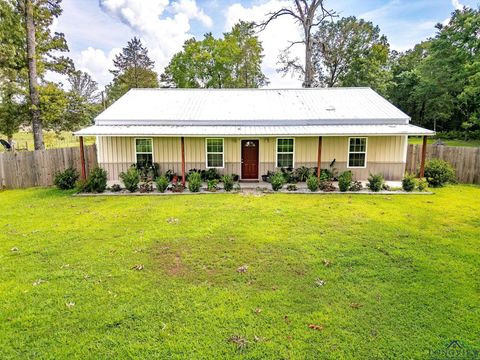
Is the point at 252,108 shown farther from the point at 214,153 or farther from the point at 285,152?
the point at 214,153

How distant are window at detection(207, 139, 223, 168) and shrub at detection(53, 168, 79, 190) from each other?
6257mm

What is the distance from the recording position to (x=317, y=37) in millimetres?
34594

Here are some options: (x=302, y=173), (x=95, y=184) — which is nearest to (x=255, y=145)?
Result: (x=302, y=173)

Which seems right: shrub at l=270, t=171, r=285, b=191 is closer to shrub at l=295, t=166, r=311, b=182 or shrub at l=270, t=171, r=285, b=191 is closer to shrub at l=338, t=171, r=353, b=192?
shrub at l=295, t=166, r=311, b=182

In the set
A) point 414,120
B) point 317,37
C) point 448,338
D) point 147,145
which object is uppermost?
→ point 317,37

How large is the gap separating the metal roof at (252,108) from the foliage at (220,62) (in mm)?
16841

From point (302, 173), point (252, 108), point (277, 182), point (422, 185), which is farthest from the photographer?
point (252, 108)

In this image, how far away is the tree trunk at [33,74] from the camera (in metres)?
15.8

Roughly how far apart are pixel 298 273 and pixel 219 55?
3244 cm

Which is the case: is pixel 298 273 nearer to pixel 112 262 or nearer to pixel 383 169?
pixel 112 262

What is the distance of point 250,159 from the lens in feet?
50.4

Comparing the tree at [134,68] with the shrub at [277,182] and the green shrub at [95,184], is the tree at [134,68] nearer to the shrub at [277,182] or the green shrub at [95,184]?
the green shrub at [95,184]

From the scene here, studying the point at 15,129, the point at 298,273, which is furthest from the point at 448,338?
the point at 15,129

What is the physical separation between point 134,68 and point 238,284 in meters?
39.5
